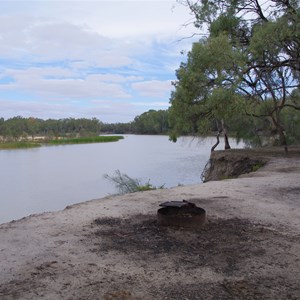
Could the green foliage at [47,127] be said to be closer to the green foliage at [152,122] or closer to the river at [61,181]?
the green foliage at [152,122]

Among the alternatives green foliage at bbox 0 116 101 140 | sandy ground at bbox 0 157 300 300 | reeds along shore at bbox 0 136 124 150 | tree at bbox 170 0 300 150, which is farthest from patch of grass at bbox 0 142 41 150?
sandy ground at bbox 0 157 300 300

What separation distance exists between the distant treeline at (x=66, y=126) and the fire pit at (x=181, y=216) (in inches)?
1737

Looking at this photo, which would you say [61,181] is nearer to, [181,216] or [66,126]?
[181,216]

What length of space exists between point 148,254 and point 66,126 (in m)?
68.4

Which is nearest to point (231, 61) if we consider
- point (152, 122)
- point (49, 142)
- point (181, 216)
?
point (181, 216)

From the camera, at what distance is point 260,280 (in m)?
3.54

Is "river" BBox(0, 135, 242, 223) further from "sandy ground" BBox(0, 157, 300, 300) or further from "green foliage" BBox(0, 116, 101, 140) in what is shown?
"green foliage" BBox(0, 116, 101, 140)

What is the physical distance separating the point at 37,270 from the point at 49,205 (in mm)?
11006

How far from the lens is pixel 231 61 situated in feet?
39.2

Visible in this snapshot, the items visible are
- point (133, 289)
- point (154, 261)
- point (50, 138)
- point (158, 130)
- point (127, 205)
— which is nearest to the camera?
point (133, 289)

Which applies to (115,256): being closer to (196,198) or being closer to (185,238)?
(185,238)

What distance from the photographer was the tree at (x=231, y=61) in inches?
472

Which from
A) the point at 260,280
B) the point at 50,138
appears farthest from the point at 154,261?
the point at 50,138

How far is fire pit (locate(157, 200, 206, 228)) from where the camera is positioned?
5250 millimetres
